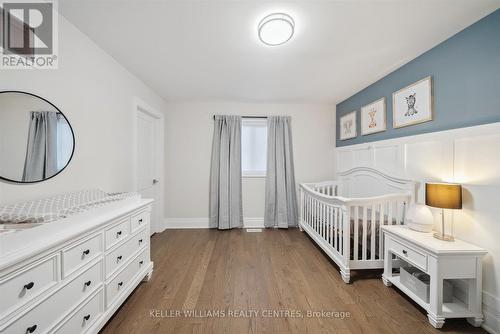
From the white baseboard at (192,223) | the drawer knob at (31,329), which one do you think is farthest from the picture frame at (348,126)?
the drawer knob at (31,329)

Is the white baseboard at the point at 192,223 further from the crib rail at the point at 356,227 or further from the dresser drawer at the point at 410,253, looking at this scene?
the dresser drawer at the point at 410,253

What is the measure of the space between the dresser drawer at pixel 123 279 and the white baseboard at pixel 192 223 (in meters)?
1.53

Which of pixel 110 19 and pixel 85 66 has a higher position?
pixel 110 19

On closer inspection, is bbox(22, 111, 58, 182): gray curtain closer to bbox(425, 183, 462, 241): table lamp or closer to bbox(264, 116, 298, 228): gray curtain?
bbox(264, 116, 298, 228): gray curtain

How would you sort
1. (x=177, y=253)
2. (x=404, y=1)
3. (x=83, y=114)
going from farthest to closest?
(x=177, y=253)
(x=83, y=114)
(x=404, y=1)

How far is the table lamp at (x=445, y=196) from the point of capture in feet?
4.51

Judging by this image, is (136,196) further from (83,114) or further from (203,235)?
(203,235)

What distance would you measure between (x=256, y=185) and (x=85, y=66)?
2.67 meters

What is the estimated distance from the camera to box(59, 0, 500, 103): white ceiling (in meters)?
1.32

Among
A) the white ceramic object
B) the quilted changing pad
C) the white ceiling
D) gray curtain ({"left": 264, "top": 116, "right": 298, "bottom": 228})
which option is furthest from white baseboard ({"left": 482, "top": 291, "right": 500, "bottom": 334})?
the quilted changing pad

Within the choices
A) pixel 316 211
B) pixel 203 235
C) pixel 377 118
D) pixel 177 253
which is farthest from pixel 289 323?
pixel 377 118

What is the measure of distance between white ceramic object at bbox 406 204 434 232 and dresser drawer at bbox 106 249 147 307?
2.49 meters

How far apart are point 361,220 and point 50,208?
8.60 ft

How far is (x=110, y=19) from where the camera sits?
1.44m
